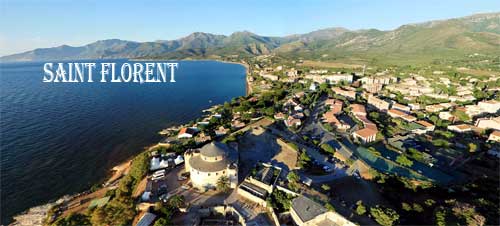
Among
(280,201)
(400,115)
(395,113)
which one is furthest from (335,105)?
(280,201)

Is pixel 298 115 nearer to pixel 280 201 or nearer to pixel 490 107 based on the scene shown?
pixel 280 201

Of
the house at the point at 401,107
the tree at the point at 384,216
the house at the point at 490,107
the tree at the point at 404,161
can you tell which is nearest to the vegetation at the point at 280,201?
the tree at the point at 384,216

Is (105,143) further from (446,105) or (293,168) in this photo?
(446,105)

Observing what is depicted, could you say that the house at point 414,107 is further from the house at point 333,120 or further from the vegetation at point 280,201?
the vegetation at point 280,201

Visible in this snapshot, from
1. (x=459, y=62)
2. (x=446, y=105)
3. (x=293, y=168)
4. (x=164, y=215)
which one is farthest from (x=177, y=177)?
(x=459, y=62)

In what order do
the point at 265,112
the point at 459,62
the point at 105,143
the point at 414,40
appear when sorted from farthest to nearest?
1. the point at 414,40
2. the point at 459,62
3. the point at 265,112
4. the point at 105,143

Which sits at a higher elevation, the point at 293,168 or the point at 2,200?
the point at 293,168

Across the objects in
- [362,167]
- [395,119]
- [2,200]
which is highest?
[395,119]
